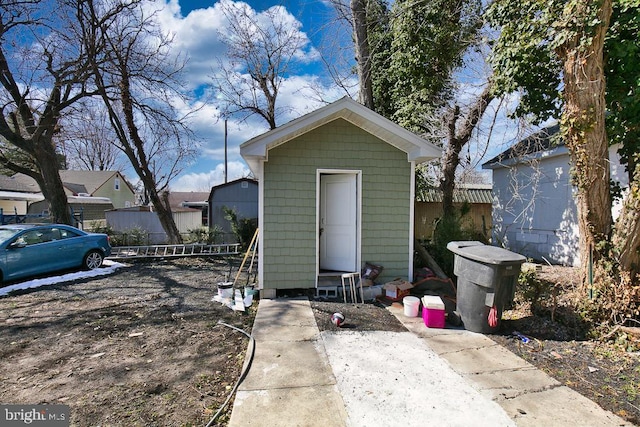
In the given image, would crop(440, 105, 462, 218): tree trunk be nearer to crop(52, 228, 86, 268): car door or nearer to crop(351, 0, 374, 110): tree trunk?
crop(351, 0, 374, 110): tree trunk

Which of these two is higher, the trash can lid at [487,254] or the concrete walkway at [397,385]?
the trash can lid at [487,254]

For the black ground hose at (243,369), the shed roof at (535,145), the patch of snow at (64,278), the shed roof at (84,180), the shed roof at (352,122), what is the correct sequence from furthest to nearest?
the shed roof at (84,180) < the shed roof at (535,145) < the patch of snow at (64,278) < the shed roof at (352,122) < the black ground hose at (243,369)

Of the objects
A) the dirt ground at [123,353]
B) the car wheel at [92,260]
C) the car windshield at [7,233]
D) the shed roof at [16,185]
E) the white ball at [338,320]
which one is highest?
the shed roof at [16,185]

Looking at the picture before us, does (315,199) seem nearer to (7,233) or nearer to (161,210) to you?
(7,233)

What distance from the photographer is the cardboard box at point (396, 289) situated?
18.9 feet

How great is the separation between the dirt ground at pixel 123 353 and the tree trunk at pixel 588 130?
4961 millimetres

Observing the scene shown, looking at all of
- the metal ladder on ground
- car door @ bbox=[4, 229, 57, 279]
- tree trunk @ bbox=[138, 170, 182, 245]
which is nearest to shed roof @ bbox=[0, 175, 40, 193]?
tree trunk @ bbox=[138, 170, 182, 245]

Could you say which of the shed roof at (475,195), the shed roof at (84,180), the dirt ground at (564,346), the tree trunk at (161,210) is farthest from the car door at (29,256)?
the shed roof at (84,180)

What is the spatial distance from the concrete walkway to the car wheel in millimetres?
6783

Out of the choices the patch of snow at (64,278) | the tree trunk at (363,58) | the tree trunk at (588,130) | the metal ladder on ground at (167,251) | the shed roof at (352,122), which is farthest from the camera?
the metal ladder on ground at (167,251)

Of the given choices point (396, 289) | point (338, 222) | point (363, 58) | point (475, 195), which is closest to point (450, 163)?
point (363, 58)

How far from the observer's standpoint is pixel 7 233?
23.2 ft

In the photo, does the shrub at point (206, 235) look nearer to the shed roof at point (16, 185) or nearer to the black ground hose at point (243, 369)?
the black ground hose at point (243, 369)

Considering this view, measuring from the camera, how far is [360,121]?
5.89 metres
